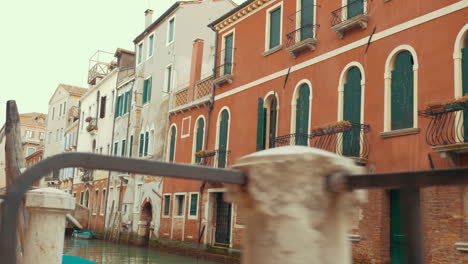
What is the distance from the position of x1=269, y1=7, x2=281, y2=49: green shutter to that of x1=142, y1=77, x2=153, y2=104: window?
1125 cm

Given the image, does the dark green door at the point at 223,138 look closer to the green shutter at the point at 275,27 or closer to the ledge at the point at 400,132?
the green shutter at the point at 275,27

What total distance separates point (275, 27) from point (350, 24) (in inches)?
167

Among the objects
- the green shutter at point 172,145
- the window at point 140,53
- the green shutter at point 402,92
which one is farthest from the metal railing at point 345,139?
the window at point 140,53

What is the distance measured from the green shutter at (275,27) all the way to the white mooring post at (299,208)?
15.7 meters

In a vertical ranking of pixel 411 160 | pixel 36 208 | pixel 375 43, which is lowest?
pixel 36 208

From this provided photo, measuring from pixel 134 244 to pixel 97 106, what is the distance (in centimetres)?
1383

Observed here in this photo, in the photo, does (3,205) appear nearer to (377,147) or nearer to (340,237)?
(340,237)

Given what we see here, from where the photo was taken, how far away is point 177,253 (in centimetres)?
2059

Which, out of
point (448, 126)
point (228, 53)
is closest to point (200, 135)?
point (228, 53)

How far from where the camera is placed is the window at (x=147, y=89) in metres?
27.2

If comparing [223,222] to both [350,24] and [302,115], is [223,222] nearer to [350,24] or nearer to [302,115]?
[302,115]

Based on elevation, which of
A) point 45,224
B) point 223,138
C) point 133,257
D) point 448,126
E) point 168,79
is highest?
point 168,79

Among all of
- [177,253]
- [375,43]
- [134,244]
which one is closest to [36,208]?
[375,43]

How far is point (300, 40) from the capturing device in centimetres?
1535
